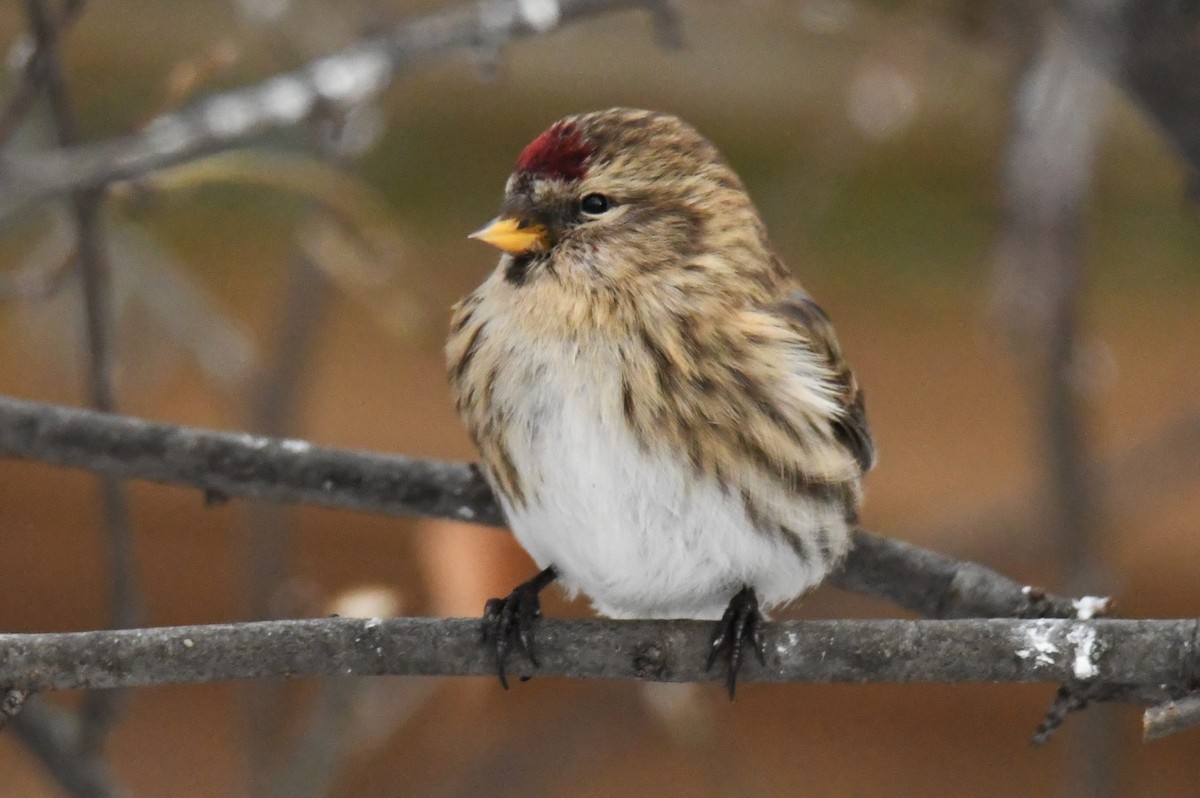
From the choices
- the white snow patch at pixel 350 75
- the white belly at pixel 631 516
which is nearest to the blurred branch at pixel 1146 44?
the white belly at pixel 631 516

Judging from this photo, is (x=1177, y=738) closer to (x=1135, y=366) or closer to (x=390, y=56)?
(x=1135, y=366)

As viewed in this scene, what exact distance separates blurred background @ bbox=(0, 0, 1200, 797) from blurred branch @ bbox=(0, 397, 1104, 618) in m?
0.65

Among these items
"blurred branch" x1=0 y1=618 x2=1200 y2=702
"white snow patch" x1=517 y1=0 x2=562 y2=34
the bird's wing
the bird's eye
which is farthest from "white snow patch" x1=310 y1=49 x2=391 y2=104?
"blurred branch" x1=0 y1=618 x2=1200 y2=702

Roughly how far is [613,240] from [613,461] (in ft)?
0.62

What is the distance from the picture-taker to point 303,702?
2555mm

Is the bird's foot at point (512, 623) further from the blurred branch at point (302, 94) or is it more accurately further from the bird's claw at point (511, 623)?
the blurred branch at point (302, 94)

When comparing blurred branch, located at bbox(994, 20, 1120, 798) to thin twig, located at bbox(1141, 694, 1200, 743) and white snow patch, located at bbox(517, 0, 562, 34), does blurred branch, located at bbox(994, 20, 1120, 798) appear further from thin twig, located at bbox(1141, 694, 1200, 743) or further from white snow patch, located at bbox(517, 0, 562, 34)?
thin twig, located at bbox(1141, 694, 1200, 743)

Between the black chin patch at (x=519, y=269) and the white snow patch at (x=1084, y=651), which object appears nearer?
the white snow patch at (x=1084, y=651)

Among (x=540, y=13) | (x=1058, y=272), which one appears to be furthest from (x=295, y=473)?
(x=1058, y=272)

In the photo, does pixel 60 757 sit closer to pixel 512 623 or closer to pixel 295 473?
pixel 295 473

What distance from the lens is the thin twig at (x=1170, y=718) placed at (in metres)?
0.90

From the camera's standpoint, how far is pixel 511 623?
114 cm

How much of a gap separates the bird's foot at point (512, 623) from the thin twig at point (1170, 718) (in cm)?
41

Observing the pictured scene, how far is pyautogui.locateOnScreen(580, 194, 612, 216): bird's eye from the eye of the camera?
125 centimetres
